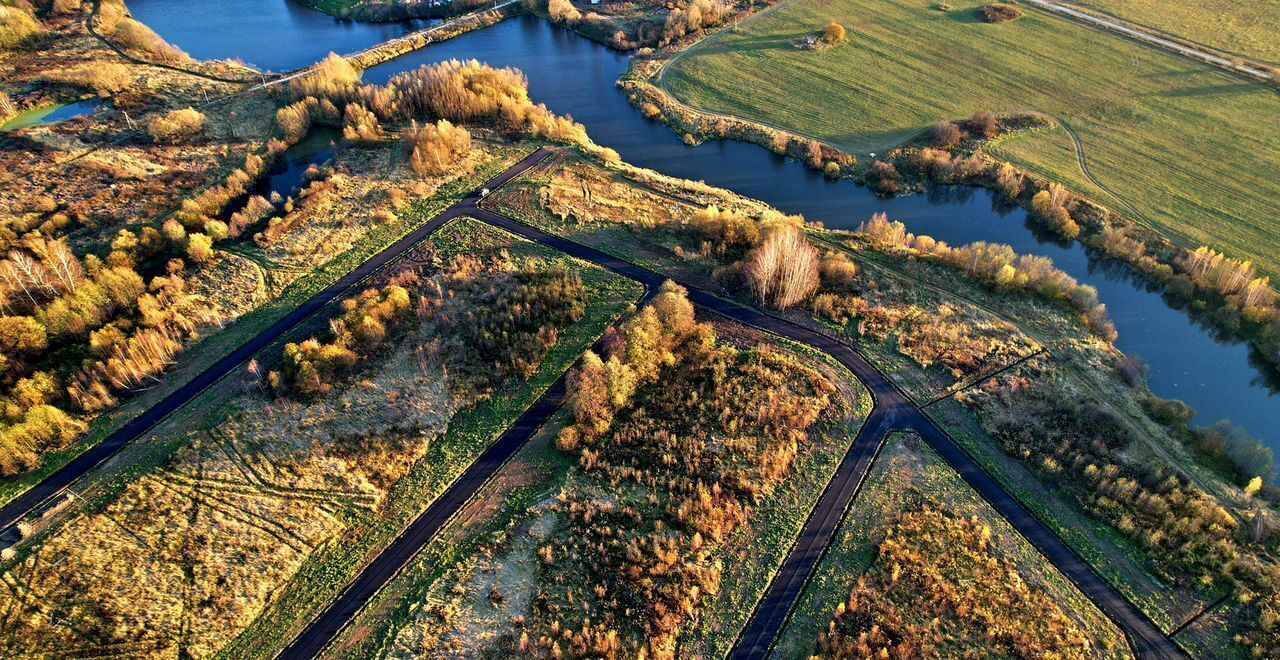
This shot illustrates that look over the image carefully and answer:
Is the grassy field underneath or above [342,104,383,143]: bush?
above

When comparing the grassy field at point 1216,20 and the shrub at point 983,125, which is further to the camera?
the grassy field at point 1216,20

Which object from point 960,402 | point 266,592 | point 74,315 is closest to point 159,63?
point 74,315

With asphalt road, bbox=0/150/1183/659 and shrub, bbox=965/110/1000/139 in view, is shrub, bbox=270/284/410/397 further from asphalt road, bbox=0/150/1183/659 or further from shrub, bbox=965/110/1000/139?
shrub, bbox=965/110/1000/139

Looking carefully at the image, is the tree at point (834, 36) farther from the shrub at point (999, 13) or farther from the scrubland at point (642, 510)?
the scrubland at point (642, 510)

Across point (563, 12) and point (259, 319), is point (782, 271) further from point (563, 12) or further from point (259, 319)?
point (563, 12)

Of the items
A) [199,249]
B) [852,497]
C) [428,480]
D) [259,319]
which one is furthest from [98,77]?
[852,497]

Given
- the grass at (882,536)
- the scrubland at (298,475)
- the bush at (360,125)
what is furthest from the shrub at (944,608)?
the bush at (360,125)

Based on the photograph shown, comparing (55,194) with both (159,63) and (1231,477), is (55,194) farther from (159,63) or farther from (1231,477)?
(1231,477)

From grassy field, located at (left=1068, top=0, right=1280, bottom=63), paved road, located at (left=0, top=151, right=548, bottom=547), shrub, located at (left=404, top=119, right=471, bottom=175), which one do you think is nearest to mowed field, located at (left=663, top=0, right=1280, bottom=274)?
grassy field, located at (left=1068, top=0, right=1280, bottom=63)
